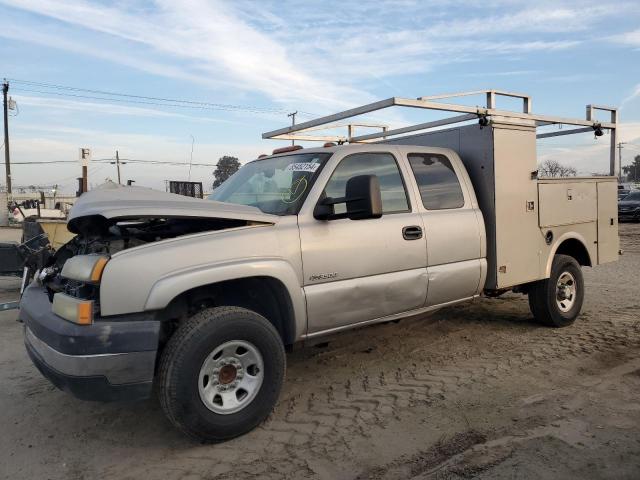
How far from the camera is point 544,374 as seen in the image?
4.60 metres

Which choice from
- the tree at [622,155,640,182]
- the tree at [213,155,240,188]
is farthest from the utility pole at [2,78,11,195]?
the tree at [622,155,640,182]

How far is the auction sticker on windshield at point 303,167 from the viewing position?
424 cm

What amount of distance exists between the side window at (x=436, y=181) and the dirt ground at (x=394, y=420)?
4.84 feet

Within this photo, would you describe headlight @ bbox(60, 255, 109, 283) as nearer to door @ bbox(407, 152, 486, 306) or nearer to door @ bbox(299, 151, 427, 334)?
door @ bbox(299, 151, 427, 334)

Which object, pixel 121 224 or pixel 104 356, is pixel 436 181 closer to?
pixel 121 224

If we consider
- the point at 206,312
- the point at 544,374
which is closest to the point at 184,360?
the point at 206,312

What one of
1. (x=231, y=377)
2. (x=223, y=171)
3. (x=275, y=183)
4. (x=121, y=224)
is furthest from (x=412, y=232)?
(x=223, y=171)

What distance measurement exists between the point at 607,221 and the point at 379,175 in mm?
3665

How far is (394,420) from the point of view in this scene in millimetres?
3736

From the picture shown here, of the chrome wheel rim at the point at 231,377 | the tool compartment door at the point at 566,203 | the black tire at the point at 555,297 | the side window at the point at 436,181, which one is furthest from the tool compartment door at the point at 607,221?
the chrome wheel rim at the point at 231,377

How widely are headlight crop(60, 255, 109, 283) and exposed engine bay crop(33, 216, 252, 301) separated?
0.32 ft

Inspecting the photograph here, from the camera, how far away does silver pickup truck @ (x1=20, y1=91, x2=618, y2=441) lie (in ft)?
10.4

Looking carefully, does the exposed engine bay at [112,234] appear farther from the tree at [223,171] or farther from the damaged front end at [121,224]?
the tree at [223,171]

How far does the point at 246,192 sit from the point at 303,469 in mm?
2424
